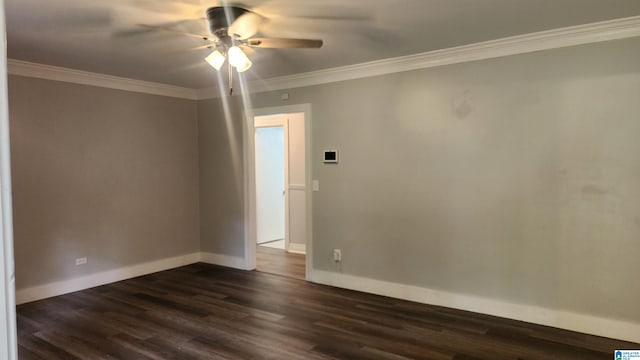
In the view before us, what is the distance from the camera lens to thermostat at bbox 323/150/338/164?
4.62 metres

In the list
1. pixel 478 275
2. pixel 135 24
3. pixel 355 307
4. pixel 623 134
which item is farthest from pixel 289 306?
pixel 623 134

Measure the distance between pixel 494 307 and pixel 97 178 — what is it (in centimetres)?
455

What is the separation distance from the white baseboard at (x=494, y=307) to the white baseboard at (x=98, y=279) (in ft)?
6.95

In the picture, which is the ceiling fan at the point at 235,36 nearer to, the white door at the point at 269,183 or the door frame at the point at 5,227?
the door frame at the point at 5,227

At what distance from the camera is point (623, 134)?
10.3 ft

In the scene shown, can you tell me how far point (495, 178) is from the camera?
145 inches

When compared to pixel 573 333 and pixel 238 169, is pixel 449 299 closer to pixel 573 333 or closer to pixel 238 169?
pixel 573 333

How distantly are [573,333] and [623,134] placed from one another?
5.41ft

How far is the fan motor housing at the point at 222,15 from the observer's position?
2.66 m

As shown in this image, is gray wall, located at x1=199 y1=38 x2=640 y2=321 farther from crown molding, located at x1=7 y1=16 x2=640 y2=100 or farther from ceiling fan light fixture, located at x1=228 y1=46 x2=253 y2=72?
ceiling fan light fixture, located at x1=228 y1=46 x2=253 y2=72

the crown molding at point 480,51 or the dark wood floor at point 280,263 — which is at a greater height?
the crown molding at point 480,51

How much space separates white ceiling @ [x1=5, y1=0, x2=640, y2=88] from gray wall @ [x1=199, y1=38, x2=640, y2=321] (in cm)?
43

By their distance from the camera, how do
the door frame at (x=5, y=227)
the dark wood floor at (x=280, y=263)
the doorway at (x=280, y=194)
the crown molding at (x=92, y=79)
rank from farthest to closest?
the doorway at (x=280, y=194)
the dark wood floor at (x=280, y=263)
the crown molding at (x=92, y=79)
the door frame at (x=5, y=227)

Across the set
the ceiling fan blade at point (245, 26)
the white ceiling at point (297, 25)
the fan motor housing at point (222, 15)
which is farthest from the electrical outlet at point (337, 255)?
the fan motor housing at point (222, 15)
